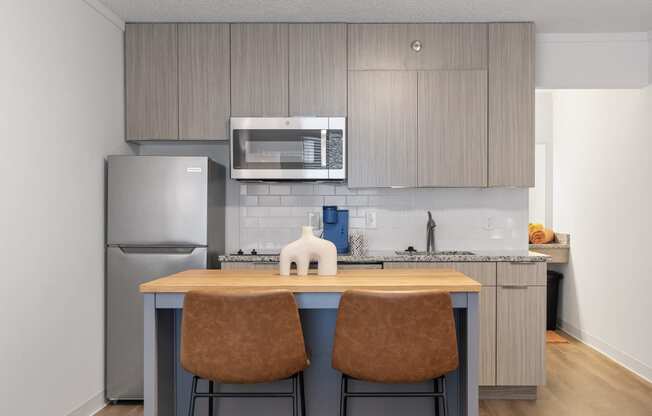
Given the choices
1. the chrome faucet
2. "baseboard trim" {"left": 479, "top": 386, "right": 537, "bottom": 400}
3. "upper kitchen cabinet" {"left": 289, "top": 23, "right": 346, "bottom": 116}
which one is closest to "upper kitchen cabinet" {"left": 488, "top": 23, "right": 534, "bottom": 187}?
the chrome faucet

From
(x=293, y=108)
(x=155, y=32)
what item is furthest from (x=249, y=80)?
(x=155, y=32)

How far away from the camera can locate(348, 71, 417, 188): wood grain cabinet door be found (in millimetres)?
4324

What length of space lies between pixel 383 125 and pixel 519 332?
5.40 ft

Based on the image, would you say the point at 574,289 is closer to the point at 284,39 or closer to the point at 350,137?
the point at 350,137

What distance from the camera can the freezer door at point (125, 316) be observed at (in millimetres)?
3922

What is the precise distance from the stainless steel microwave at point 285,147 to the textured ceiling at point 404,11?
2.28 ft

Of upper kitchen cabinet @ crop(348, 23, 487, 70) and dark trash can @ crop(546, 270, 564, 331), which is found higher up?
upper kitchen cabinet @ crop(348, 23, 487, 70)

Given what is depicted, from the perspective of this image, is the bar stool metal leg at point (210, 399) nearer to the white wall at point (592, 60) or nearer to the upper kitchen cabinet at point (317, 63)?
the upper kitchen cabinet at point (317, 63)

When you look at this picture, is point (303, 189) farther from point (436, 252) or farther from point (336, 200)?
point (436, 252)

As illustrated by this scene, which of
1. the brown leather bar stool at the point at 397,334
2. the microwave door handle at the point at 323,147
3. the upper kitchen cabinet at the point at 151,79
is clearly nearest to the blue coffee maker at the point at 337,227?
the microwave door handle at the point at 323,147

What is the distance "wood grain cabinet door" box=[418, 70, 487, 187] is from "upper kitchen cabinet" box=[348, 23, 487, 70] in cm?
8

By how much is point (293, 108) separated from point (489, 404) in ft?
7.66

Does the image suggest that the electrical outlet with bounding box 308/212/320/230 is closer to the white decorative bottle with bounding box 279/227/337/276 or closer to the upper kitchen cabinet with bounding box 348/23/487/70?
the upper kitchen cabinet with bounding box 348/23/487/70

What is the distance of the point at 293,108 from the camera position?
14.2 feet
